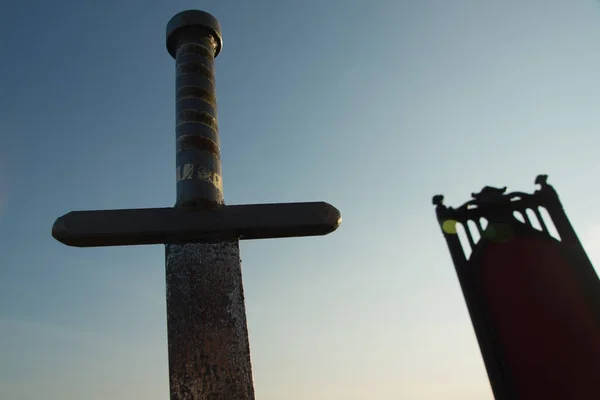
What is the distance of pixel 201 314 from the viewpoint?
3074mm

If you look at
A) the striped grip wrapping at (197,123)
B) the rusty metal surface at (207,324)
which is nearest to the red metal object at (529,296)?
the rusty metal surface at (207,324)

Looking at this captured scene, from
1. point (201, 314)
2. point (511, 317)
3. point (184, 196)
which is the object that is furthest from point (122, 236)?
point (511, 317)

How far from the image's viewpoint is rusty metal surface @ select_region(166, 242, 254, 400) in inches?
113

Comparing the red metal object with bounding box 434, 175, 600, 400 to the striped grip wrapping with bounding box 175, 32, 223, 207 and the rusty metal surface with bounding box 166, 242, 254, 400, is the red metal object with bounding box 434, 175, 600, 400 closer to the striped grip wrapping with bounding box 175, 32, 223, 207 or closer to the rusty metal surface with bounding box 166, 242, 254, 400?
the rusty metal surface with bounding box 166, 242, 254, 400

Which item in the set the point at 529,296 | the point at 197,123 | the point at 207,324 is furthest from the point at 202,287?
the point at 529,296

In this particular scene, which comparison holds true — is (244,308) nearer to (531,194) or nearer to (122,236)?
(122,236)

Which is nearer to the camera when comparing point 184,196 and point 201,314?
point 201,314

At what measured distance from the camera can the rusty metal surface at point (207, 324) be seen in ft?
9.41

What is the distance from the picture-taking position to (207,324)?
3047 mm

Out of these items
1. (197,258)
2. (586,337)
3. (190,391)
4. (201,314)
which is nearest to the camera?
(586,337)

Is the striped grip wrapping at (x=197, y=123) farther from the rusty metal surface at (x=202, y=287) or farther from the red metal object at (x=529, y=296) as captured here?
the red metal object at (x=529, y=296)

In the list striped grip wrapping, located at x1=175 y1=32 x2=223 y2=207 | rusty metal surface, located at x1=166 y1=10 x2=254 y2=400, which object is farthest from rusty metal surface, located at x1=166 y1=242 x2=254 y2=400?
striped grip wrapping, located at x1=175 y1=32 x2=223 y2=207

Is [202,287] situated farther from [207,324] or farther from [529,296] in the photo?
[529,296]

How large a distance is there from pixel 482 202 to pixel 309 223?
140 centimetres
